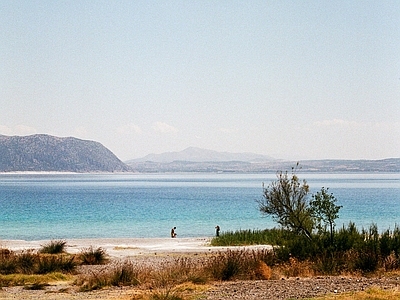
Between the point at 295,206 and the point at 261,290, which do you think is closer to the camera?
the point at 261,290

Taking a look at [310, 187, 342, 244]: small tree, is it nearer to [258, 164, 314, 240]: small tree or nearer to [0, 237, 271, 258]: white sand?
[258, 164, 314, 240]: small tree

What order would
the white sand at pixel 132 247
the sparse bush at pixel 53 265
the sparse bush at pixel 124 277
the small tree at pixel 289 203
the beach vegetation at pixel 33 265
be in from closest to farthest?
1. the sparse bush at pixel 124 277
2. the beach vegetation at pixel 33 265
3. the sparse bush at pixel 53 265
4. the small tree at pixel 289 203
5. the white sand at pixel 132 247

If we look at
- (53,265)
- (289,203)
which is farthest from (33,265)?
A: (289,203)

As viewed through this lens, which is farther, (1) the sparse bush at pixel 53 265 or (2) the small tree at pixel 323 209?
(2) the small tree at pixel 323 209

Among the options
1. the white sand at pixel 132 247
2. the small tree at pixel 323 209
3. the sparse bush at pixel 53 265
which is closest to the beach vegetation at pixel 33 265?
the sparse bush at pixel 53 265

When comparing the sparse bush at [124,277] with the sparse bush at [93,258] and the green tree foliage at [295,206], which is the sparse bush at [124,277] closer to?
the sparse bush at [93,258]

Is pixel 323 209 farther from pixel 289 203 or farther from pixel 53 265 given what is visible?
pixel 53 265

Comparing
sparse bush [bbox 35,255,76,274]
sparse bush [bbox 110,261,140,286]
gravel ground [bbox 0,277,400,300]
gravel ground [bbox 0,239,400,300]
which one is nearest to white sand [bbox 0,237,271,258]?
sparse bush [bbox 35,255,76,274]

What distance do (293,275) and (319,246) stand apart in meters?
3.37

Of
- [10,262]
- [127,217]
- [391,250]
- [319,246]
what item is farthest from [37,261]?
[127,217]

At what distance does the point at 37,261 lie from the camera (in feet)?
67.2

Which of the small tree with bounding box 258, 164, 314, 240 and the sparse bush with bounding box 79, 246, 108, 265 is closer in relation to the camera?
the sparse bush with bounding box 79, 246, 108, 265

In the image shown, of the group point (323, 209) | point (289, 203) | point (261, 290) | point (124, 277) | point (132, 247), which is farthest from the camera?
point (132, 247)

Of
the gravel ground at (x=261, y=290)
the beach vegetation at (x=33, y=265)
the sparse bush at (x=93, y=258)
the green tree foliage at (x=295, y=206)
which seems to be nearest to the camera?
the gravel ground at (x=261, y=290)
